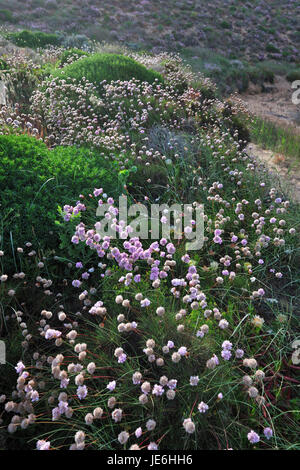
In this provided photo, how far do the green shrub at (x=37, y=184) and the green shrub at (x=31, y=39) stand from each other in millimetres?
13388

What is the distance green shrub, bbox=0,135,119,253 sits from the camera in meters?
3.24

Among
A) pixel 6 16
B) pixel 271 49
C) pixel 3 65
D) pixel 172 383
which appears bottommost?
pixel 172 383

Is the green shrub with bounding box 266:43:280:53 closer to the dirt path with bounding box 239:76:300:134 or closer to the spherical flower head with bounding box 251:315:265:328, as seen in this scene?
the dirt path with bounding box 239:76:300:134

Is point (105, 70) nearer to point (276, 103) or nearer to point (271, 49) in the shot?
point (276, 103)

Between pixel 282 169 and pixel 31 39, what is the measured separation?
14150mm

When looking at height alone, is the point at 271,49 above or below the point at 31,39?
below

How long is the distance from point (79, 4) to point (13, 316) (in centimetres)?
3107

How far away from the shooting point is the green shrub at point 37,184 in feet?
10.6

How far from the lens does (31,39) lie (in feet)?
49.0
